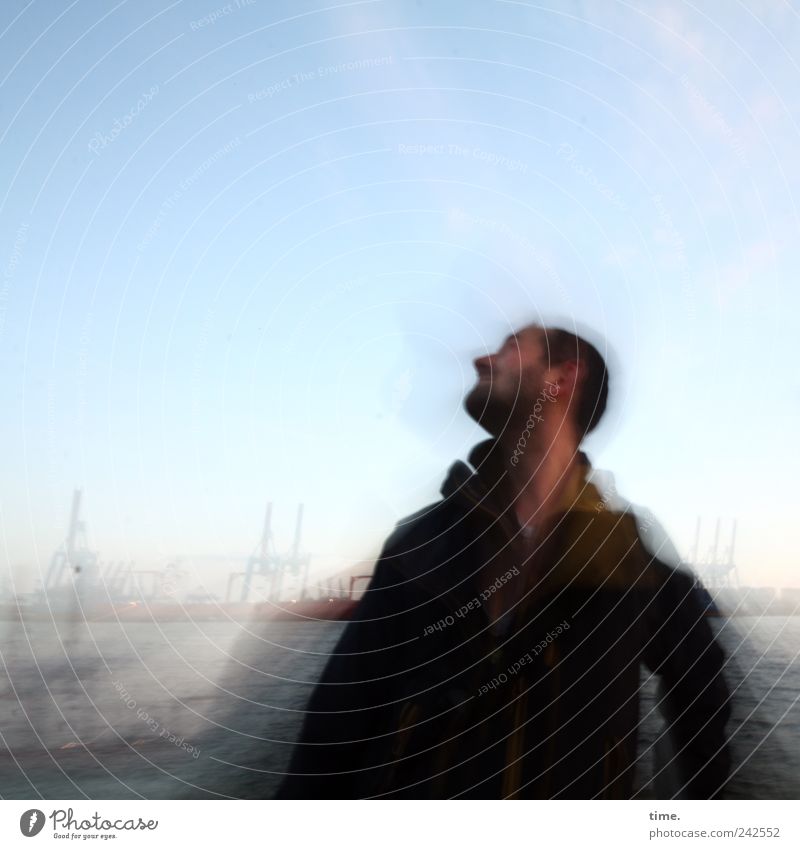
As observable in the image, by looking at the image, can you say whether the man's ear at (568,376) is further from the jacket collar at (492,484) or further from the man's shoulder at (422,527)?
the man's shoulder at (422,527)

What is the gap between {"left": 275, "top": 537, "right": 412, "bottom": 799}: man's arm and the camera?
941mm

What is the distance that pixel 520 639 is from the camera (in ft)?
3.22

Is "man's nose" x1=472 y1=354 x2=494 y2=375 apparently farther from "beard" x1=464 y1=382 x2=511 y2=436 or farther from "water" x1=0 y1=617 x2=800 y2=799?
"water" x1=0 y1=617 x2=800 y2=799

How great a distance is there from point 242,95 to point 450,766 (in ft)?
2.82

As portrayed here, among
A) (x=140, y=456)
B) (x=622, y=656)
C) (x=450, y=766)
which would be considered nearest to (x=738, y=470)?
(x=622, y=656)

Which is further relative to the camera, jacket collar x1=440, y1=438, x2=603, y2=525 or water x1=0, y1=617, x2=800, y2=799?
jacket collar x1=440, y1=438, x2=603, y2=525

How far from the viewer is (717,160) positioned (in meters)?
1.04

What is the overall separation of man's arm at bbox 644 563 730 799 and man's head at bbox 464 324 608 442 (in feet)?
0.78
